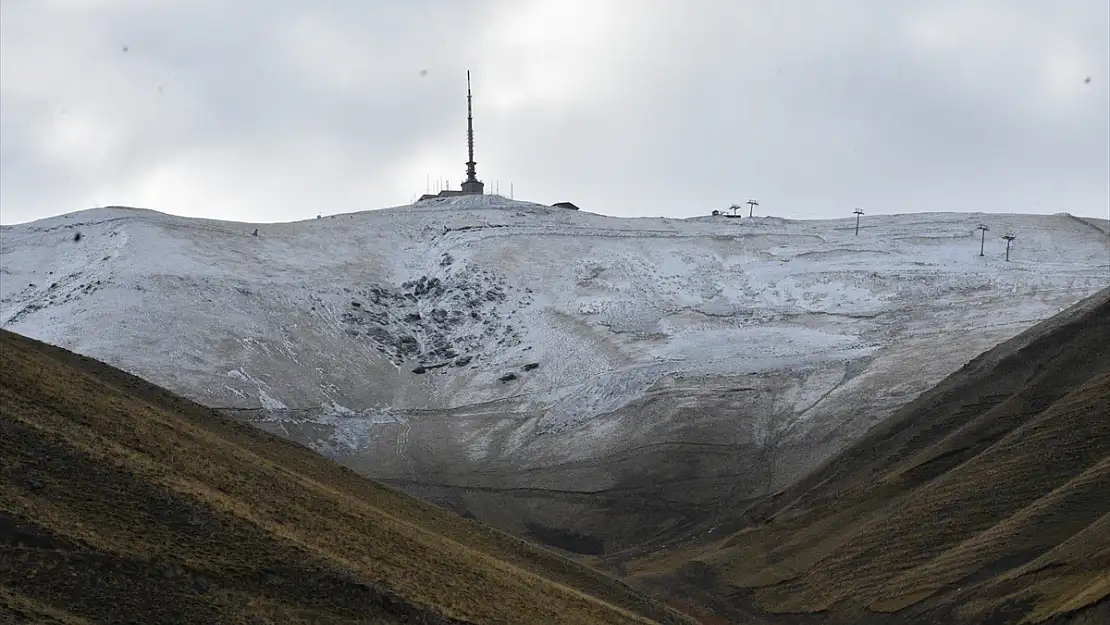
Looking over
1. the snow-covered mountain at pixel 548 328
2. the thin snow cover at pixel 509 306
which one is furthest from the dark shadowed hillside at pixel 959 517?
the thin snow cover at pixel 509 306

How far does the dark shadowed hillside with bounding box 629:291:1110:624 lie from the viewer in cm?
2758

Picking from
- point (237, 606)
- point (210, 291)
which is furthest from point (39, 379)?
point (210, 291)

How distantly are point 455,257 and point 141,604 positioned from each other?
5569cm

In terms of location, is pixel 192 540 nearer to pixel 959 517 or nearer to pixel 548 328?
pixel 959 517

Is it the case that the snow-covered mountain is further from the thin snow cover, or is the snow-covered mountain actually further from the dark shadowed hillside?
the dark shadowed hillside

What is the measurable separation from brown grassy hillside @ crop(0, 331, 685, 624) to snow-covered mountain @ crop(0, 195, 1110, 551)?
65.9 feet

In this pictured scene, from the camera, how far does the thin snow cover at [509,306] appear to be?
55.1m

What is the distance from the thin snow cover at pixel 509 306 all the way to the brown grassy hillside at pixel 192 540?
2610cm

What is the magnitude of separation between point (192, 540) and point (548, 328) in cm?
4469

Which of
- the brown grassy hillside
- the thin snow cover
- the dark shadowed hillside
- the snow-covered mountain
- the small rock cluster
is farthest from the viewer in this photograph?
the small rock cluster

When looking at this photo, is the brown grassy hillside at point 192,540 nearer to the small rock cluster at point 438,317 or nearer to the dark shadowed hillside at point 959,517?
the dark shadowed hillside at point 959,517

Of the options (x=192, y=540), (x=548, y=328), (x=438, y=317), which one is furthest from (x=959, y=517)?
(x=438, y=317)

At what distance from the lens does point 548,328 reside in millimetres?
63812

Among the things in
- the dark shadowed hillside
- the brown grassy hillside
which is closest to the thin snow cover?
the dark shadowed hillside
